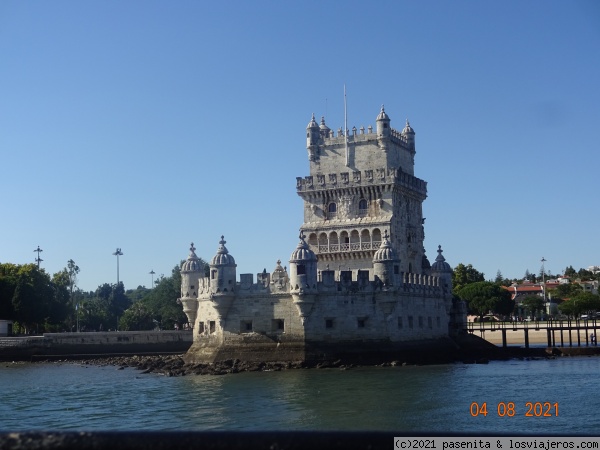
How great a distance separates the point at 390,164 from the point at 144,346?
28977 mm

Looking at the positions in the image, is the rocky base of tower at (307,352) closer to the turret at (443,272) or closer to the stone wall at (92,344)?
the turret at (443,272)

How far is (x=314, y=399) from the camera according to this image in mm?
36594

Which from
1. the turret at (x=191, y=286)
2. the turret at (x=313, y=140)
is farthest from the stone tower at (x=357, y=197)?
the turret at (x=191, y=286)

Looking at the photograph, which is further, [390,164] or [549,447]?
[390,164]

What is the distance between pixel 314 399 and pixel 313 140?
117ft

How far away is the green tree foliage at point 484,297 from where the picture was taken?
110m

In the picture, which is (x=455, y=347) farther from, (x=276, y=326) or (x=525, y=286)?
(x=525, y=286)

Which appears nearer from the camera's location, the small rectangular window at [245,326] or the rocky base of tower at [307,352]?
the rocky base of tower at [307,352]

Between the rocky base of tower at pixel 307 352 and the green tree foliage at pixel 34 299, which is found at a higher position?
the green tree foliage at pixel 34 299

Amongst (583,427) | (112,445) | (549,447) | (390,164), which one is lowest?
(583,427)

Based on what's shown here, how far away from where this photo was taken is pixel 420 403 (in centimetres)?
3472

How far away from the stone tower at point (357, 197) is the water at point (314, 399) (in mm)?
14327

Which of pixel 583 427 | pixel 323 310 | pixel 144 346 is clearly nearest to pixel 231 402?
pixel 583 427

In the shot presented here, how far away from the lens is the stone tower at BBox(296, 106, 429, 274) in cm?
6538
